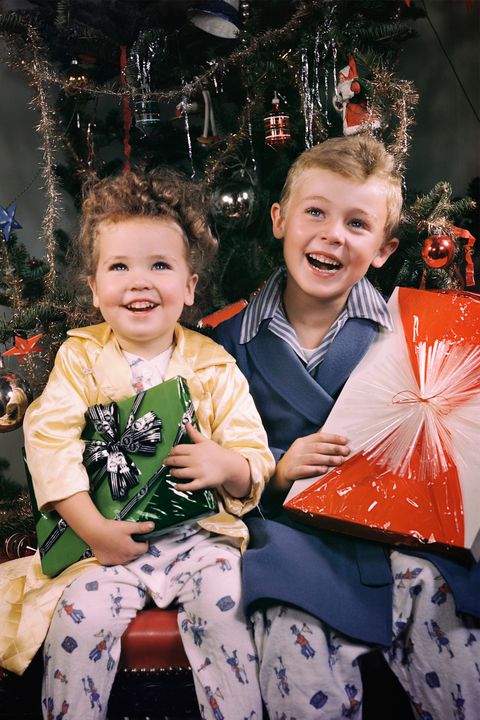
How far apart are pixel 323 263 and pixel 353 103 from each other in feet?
1.46

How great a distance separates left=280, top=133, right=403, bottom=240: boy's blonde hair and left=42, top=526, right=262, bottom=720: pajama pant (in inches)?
28.1

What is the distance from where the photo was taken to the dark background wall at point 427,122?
6.41ft

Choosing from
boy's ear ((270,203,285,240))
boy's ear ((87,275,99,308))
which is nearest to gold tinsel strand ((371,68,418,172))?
boy's ear ((270,203,285,240))

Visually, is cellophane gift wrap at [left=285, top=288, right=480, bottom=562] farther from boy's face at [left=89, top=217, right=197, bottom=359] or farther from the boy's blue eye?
boy's face at [left=89, top=217, right=197, bottom=359]

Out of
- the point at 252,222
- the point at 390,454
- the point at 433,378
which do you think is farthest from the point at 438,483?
the point at 252,222

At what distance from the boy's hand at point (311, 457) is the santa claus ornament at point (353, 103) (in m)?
0.69

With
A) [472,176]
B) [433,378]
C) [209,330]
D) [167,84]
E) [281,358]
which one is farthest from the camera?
[472,176]

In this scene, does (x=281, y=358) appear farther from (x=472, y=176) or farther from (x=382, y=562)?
(x=472, y=176)

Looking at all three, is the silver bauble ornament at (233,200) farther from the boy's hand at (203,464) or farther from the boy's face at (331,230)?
the boy's hand at (203,464)

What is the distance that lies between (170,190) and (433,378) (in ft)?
1.88

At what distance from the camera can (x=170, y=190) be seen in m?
1.33

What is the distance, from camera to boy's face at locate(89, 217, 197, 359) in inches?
48.8

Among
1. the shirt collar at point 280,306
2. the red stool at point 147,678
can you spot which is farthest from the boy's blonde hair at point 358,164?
the red stool at point 147,678

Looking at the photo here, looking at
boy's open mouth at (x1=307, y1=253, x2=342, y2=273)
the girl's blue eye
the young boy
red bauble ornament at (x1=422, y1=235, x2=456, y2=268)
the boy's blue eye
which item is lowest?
the young boy
